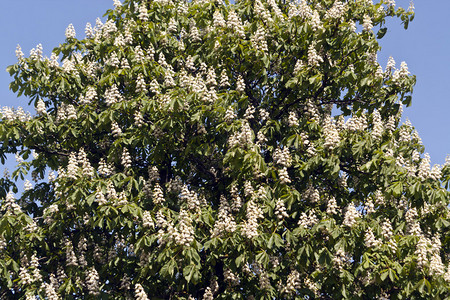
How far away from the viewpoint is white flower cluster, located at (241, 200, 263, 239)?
43.0ft

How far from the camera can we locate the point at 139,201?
14.8 metres

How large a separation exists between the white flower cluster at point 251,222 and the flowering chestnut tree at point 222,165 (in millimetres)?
30

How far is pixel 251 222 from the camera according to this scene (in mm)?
13172

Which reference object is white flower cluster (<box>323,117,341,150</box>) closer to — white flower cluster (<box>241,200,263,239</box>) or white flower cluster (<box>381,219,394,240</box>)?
white flower cluster (<box>381,219,394,240</box>)

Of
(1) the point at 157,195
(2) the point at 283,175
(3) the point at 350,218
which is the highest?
(2) the point at 283,175

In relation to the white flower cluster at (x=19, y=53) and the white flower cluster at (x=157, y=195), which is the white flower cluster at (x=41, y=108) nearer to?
the white flower cluster at (x=19, y=53)

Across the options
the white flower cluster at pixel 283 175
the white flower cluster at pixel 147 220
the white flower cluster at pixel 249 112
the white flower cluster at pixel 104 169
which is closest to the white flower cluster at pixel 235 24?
the white flower cluster at pixel 249 112

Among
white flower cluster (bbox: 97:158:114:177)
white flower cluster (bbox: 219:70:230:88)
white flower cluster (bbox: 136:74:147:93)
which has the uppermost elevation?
white flower cluster (bbox: 219:70:230:88)

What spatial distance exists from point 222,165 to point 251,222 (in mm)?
2983

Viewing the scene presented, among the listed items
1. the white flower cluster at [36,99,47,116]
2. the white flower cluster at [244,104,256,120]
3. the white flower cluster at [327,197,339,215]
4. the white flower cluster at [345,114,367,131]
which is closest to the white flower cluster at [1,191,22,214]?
the white flower cluster at [36,99,47,116]

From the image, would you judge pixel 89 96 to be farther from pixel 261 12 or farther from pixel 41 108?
pixel 261 12

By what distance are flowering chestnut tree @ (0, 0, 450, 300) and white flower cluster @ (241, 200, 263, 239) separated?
0.10 ft

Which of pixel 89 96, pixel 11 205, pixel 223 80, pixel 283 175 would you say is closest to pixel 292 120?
pixel 283 175

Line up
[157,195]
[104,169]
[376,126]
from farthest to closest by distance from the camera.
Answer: [376,126]
[104,169]
[157,195]
